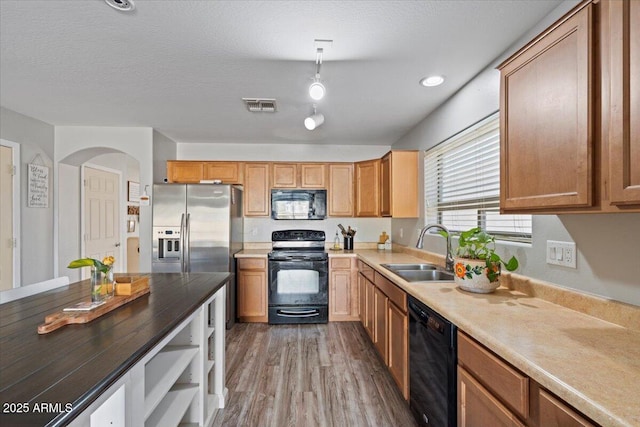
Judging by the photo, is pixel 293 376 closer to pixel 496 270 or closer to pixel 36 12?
pixel 496 270

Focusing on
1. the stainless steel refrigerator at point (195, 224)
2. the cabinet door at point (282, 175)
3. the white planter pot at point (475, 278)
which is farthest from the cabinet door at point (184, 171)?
the white planter pot at point (475, 278)

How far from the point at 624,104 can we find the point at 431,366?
4.48ft

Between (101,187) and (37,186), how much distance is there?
1229 millimetres

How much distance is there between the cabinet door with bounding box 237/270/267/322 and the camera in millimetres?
3727

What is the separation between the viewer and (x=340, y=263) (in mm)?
3820

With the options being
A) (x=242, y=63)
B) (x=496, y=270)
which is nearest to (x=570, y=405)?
(x=496, y=270)

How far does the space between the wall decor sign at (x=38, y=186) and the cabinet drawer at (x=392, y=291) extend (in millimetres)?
3812

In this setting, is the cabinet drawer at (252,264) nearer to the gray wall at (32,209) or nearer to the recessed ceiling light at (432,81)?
the gray wall at (32,209)

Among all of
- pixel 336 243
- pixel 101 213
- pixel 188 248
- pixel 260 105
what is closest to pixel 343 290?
pixel 336 243

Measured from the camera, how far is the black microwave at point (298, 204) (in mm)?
4184

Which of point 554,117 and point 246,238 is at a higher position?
point 554,117

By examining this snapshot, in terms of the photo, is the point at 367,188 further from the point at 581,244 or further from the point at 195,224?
the point at 581,244

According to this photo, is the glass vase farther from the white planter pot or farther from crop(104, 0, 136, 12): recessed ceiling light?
the white planter pot

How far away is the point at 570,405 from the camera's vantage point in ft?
2.63
